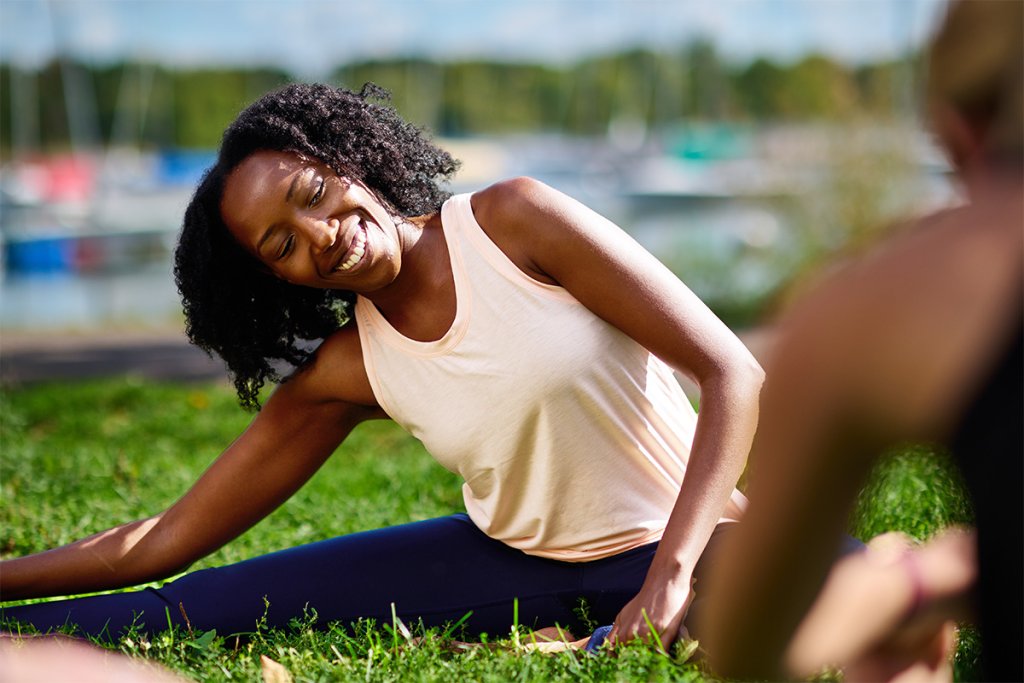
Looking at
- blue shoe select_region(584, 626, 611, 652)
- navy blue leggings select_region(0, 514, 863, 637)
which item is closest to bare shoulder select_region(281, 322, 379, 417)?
navy blue leggings select_region(0, 514, 863, 637)

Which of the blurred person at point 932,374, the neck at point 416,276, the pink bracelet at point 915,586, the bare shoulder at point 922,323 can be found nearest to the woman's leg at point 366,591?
the neck at point 416,276

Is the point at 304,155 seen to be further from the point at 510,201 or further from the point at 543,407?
the point at 543,407

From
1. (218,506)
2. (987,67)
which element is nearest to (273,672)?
(218,506)

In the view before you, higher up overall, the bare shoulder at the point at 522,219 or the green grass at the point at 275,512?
the bare shoulder at the point at 522,219

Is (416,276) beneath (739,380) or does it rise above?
above

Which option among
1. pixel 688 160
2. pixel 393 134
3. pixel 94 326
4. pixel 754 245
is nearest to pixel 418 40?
pixel 688 160

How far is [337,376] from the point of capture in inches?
117

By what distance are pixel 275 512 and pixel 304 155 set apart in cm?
188

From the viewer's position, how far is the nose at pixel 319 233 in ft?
8.87

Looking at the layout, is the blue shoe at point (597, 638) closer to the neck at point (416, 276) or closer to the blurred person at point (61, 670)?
the neck at point (416, 276)

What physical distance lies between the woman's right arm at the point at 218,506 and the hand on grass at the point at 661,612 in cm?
92

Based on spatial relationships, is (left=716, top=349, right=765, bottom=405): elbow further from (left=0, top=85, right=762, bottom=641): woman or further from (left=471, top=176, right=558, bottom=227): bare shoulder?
(left=471, top=176, right=558, bottom=227): bare shoulder

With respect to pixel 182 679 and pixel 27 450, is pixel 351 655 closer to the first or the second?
pixel 182 679

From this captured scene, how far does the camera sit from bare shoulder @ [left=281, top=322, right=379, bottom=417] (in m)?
2.94
